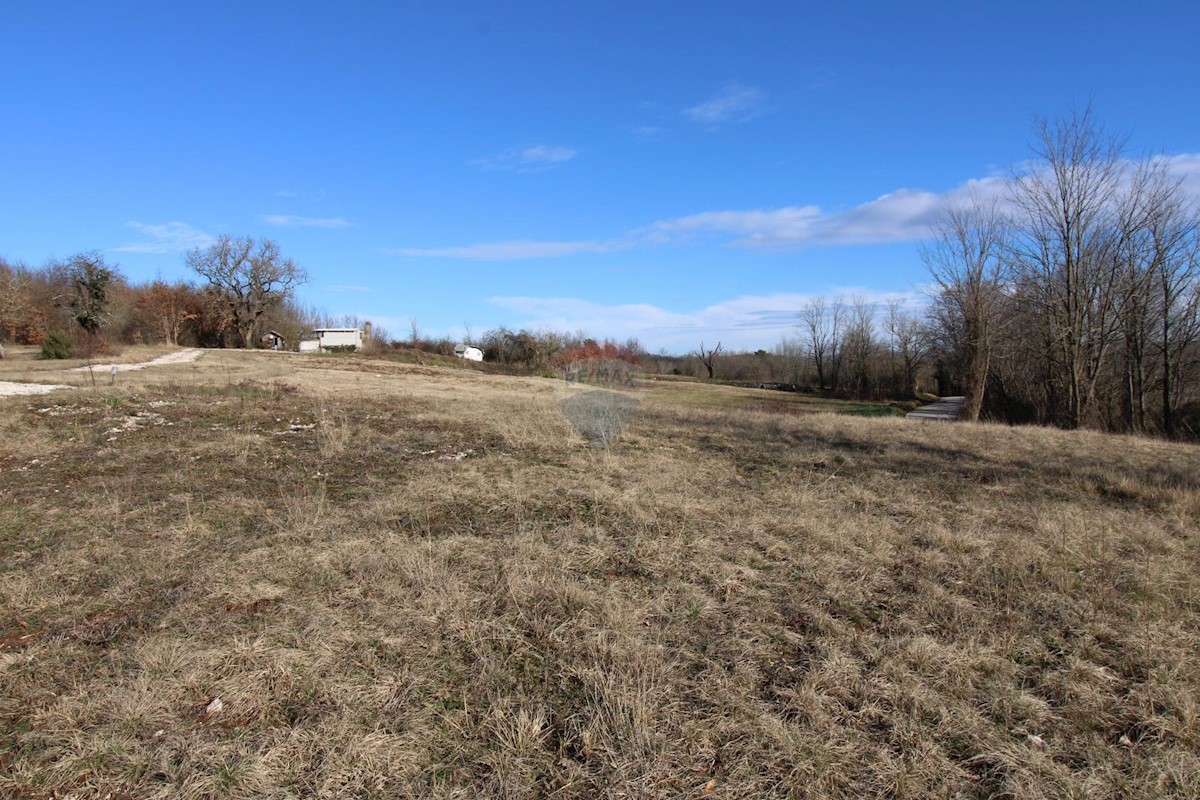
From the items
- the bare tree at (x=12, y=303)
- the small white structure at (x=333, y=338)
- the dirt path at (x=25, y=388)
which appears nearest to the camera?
the dirt path at (x=25, y=388)

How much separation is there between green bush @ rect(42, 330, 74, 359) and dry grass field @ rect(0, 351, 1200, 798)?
25.1m

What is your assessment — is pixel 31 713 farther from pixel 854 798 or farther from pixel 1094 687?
pixel 1094 687

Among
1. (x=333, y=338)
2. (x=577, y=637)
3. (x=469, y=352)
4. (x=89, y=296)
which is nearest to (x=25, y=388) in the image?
(x=577, y=637)

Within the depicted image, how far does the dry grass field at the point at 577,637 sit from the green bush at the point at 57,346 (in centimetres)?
2512

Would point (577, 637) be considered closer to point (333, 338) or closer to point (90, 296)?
point (90, 296)

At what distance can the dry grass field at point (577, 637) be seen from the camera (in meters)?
2.28

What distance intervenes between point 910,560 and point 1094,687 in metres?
1.85

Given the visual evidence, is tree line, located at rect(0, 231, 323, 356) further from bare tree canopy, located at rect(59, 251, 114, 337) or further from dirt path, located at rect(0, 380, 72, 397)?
dirt path, located at rect(0, 380, 72, 397)

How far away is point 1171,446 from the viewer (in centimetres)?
1322

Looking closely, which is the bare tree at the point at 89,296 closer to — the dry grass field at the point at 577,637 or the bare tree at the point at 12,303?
the bare tree at the point at 12,303

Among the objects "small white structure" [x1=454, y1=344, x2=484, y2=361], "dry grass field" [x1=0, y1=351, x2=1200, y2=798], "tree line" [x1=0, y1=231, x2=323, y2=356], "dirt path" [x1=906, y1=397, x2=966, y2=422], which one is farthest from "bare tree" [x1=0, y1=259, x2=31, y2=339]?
"dirt path" [x1=906, y1=397, x2=966, y2=422]

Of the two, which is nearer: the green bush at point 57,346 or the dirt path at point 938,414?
the dirt path at point 938,414

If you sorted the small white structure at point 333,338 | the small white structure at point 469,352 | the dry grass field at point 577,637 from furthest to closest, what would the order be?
the small white structure at point 333,338 < the small white structure at point 469,352 < the dry grass field at point 577,637

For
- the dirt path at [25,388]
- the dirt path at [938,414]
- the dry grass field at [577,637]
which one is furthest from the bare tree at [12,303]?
the dirt path at [938,414]
